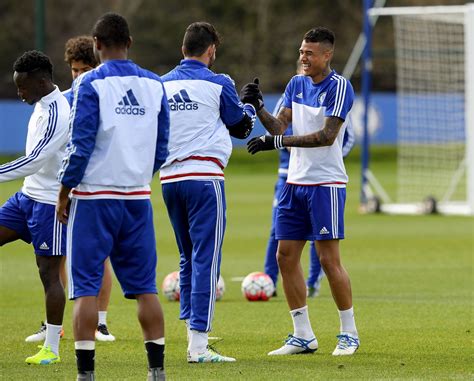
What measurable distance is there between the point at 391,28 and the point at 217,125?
44.4 metres

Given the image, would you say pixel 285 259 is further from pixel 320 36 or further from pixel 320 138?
pixel 320 36

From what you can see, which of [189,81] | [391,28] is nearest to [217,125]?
[189,81]

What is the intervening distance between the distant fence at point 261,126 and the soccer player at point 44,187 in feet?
104

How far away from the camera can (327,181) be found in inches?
355

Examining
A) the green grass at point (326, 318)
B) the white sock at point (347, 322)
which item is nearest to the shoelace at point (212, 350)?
the green grass at point (326, 318)

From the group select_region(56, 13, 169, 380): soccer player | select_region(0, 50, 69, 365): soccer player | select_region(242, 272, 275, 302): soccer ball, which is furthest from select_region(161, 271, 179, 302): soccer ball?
select_region(56, 13, 169, 380): soccer player

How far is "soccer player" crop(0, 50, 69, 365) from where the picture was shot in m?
8.28

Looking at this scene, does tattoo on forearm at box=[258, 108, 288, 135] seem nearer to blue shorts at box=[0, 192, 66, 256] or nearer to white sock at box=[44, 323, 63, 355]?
blue shorts at box=[0, 192, 66, 256]

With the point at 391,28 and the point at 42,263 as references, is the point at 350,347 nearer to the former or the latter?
the point at 42,263

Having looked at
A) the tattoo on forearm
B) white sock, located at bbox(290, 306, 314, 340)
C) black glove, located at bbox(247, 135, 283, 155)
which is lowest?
white sock, located at bbox(290, 306, 314, 340)

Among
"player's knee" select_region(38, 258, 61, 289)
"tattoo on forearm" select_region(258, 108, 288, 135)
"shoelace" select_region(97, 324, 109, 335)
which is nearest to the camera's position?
"player's knee" select_region(38, 258, 61, 289)

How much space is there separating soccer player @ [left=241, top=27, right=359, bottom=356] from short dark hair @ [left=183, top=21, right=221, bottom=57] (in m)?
0.50

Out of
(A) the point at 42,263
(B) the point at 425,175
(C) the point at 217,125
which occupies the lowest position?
(B) the point at 425,175

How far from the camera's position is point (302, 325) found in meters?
8.99
